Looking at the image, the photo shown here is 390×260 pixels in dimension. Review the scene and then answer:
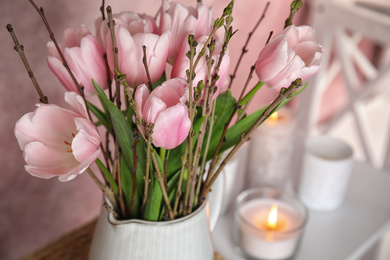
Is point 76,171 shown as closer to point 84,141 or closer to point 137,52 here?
point 84,141

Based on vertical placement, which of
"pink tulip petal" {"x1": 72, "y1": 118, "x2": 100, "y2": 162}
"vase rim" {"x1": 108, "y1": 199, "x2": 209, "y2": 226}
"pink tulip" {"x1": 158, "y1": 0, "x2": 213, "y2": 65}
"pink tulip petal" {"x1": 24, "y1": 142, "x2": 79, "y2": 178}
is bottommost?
"vase rim" {"x1": 108, "y1": 199, "x2": 209, "y2": 226}

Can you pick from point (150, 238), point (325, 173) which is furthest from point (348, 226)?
point (150, 238)

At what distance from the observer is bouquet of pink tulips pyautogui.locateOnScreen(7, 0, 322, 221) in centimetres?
43

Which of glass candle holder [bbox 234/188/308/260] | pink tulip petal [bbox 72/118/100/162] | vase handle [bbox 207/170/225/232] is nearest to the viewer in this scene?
pink tulip petal [bbox 72/118/100/162]

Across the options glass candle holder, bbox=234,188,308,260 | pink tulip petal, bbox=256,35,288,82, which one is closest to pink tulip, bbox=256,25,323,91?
pink tulip petal, bbox=256,35,288,82

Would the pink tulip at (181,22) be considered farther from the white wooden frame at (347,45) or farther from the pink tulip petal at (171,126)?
the white wooden frame at (347,45)

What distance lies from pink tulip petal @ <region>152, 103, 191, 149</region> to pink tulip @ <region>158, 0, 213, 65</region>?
0.11 metres

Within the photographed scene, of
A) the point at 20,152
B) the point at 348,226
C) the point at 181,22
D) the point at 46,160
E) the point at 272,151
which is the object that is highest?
the point at 181,22

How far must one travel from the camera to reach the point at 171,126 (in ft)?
1.39

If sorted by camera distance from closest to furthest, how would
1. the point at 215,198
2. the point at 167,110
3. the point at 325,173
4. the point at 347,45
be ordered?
the point at 167,110
the point at 215,198
the point at 325,173
the point at 347,45

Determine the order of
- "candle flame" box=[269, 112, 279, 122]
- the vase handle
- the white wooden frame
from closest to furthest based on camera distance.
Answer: the vase handle → "candle flame" box=[269, 112, 279, 122] → the white wooden frame

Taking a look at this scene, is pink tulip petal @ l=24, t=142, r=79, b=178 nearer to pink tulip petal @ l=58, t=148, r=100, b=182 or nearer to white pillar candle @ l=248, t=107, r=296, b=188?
pink tulip petal @ l=58, t=148, r=100, b=182

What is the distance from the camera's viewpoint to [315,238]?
837mm

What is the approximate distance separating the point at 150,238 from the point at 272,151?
0.45 metres
